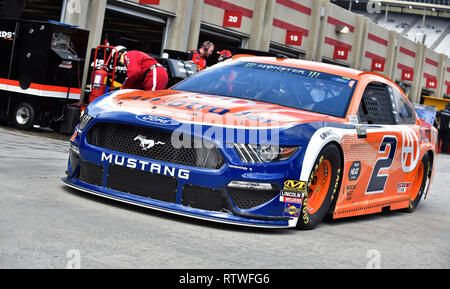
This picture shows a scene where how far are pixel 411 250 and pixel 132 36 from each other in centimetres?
2667

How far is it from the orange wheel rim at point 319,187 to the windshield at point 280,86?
59 centimetres

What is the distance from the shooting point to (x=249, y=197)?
5.36m

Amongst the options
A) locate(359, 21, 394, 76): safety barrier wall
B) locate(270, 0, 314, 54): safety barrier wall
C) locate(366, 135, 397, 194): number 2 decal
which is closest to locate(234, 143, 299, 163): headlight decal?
locate(366, 135, 397, 194): number 2 decal

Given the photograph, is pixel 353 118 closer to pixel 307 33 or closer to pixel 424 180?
pixel 424 180

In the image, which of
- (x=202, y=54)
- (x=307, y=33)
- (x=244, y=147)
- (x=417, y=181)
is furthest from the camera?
(x=307, y=33)

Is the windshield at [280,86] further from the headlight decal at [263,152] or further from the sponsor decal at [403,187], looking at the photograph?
the sponsor decal at [403,187]

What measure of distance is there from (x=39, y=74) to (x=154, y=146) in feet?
26.9

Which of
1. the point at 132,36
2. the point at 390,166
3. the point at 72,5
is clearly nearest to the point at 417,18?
the point at 132,36

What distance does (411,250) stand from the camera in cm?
564

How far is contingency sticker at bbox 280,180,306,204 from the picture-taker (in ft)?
17.7

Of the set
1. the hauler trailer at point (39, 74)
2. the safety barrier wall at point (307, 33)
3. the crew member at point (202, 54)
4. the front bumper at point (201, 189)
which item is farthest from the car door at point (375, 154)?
the safety barrier wall at point (307, 33)

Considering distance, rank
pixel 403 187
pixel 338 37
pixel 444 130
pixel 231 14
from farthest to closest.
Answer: pixel 338 37
pixel 444 130
pixel 231 14
pixel 403 187

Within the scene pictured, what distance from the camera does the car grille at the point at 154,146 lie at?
5.33 metres

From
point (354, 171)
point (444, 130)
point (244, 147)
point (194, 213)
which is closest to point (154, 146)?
point (194, 213)
